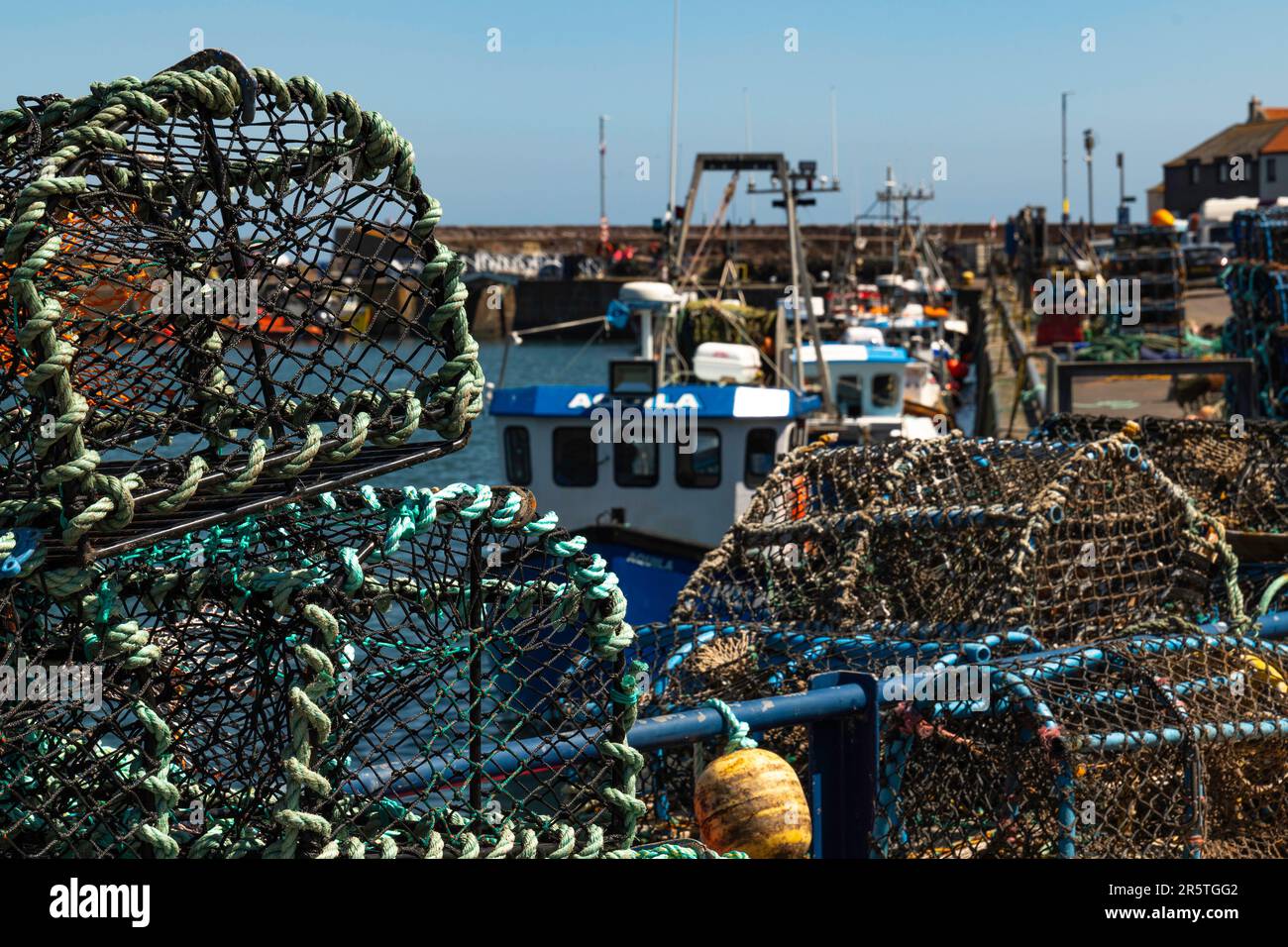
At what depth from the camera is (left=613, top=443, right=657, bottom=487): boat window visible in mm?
12102

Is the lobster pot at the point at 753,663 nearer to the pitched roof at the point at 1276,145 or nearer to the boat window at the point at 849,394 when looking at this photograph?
the boat window at the point at 849,394

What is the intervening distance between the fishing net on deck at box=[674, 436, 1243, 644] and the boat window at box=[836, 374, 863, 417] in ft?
43.9

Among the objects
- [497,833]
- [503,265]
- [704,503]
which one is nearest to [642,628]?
[497,833]

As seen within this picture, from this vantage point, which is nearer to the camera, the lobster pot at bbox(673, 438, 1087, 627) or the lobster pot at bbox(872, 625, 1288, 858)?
the lobster pot at bbox(872, 625, 1288, 858)

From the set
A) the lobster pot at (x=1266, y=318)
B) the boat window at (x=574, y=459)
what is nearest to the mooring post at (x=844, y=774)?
the lobster pot at (x=1266, y=318)

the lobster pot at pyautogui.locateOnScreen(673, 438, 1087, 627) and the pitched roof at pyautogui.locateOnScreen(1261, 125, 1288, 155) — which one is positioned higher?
the pitched roof at pyautogui.locateOnScreen(1261, 125, 1288, 155)

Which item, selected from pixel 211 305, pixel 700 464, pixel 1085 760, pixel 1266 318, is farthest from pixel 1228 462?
pixel 700 464

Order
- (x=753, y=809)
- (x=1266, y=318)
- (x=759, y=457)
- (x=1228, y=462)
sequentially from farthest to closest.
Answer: (x=759, y=457) → (x=1266, y=318) → (x=1228, y=462) → (x=753, y=809)

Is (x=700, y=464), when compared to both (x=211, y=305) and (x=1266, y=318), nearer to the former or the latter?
(x=1266, y=318)

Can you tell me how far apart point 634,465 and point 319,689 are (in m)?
9.98

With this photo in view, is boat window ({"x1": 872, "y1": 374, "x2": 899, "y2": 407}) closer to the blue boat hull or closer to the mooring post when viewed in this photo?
the blue boat hull

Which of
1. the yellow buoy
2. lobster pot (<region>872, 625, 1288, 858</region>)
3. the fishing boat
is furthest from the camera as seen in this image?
the fishing boat

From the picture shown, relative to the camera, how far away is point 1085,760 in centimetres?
331

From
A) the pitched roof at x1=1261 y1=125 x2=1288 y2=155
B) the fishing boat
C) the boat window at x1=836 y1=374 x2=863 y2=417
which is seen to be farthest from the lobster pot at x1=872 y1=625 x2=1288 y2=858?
the pitched roof at x1=1261 y1=125 x2=1288 y2=155
